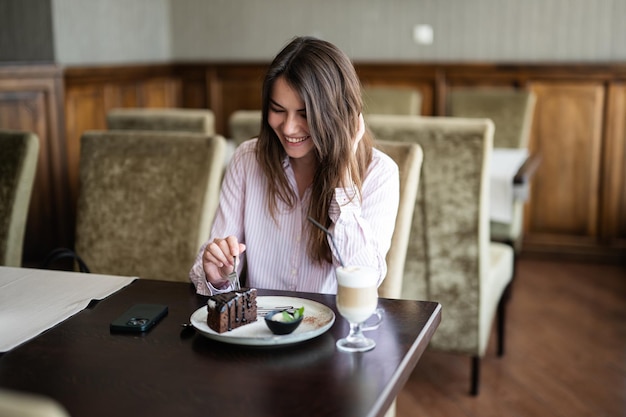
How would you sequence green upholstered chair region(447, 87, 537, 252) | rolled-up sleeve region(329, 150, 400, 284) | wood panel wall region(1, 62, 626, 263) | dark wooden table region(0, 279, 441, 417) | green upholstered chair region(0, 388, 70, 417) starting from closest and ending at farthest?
green upholstered chair region(0, 388, 70, 417)
dark wooden table region(0, 279, 441, 417)
rolled-up sleeve region(329, 150, 400, 284)
green upholstered chair region(447, 87, 537, 252)
wood panel wall region(1, 62, 626, 263)

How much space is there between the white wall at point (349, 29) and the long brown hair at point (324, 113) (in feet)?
10.1

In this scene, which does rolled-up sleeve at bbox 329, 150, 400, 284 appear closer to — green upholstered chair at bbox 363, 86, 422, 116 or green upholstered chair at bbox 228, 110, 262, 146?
green upholstered chair at bbox 228, 110, 262, 146

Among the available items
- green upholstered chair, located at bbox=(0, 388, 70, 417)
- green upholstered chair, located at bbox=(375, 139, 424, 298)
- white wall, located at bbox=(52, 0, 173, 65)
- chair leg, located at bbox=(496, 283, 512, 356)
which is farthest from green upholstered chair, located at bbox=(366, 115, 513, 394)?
white wall, located at bbox=(52, 0, 173, 65)

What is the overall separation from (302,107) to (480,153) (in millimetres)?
942

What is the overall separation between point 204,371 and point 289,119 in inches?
26.2

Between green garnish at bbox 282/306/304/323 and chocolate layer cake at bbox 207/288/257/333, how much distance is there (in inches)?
2.6

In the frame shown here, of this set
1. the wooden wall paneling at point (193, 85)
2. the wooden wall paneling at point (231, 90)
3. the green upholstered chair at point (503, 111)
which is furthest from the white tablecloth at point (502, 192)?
the wooden wall paneling at point (193, 85)

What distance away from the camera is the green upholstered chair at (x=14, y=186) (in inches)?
85.5

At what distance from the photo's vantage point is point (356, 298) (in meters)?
1.25

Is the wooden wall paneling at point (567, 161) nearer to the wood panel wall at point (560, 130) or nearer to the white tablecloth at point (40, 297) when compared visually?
the wood panel wall at point (560, 130)

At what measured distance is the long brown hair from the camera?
5.45 ft

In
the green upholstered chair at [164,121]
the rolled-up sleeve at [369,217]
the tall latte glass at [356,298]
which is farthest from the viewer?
the green upholstered chair at [164,121]

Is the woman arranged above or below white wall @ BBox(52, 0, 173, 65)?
below

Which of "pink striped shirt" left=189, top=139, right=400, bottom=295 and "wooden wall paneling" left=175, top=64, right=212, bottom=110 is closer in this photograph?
"pink striped shirt" left=189, top=139, right=400, bottom=295
